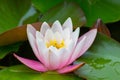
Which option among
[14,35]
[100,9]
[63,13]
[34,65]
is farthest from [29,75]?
[100,9]

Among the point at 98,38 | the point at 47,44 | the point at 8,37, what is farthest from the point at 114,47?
the point at 8,37

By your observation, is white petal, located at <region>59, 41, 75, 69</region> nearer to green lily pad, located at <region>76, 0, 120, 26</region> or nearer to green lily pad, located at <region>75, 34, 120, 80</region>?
green lily pad, located at <region>75, 34, 120, 80</region>

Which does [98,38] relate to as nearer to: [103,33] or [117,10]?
[103,33]

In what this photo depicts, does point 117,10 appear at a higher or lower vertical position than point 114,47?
higher

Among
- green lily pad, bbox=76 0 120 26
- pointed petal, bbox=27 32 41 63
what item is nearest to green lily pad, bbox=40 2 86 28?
green lily pad, bbox=76 0 120 26

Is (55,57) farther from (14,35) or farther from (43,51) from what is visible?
(14,35)

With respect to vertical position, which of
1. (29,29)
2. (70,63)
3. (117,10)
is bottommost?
(70,63)

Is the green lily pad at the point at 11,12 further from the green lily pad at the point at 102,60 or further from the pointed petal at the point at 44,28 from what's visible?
the green lily pad at the point at 102,60
